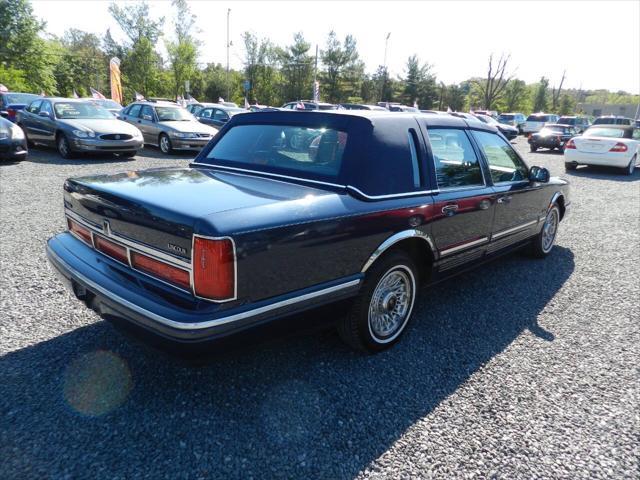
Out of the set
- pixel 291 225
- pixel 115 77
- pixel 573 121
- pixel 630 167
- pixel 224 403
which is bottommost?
pixel 224 403

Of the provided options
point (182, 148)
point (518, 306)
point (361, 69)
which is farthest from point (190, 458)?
point (361, 69)

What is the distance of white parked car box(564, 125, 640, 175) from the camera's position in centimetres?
1327

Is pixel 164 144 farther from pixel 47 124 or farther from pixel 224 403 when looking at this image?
pixel 224 403

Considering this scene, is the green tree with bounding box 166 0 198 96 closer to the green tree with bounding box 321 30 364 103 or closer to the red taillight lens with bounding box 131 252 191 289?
the green tree with bounding box 321 30 364 103

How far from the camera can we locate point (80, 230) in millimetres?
2951

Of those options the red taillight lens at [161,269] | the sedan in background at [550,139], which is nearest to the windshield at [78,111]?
the red taillight lens at [161,269]

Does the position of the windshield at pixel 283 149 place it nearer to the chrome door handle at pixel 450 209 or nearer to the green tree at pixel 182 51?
the chrome door handle at pixel 450 209

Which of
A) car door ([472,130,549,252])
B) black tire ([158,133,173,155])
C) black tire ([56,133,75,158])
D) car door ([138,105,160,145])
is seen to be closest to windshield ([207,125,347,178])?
car door ([472,130,549,252])

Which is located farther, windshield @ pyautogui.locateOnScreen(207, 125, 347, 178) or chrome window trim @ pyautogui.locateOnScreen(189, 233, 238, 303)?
windshield @ pyautogui.locateOnScreen(207, 125, 347, 178)

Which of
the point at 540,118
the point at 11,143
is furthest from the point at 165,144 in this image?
the point at 540,118

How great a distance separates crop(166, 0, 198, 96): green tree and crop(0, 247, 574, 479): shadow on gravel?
48.5m

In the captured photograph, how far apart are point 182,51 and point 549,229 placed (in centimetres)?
4790

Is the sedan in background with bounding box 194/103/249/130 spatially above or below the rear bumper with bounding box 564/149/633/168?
above

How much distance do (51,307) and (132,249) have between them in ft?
5.34
